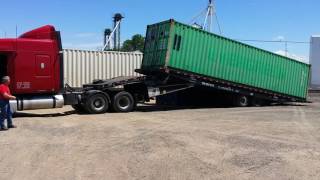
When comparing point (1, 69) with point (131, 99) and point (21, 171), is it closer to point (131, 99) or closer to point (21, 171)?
point (131, 99)

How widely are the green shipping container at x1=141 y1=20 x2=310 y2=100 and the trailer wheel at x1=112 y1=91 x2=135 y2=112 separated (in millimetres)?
1868

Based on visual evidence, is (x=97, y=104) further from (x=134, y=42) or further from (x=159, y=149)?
(x=134, y=42)

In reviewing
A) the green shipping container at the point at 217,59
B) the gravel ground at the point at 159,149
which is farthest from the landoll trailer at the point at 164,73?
the gravel ground at the point at 159,149

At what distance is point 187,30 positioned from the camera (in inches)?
813

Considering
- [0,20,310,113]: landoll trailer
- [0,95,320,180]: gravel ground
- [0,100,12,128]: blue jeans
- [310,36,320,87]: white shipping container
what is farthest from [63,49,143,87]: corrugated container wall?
[310,36,320,87]: white shipping container

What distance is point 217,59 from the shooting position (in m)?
22.0

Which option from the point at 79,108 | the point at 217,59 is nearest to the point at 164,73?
the point at 217,59

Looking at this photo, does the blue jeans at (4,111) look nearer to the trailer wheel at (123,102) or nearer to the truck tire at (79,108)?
the truck tire at (79,108)

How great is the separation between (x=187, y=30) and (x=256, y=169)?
12.8m

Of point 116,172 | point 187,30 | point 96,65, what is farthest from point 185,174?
point 96,65

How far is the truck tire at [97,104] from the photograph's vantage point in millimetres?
18516

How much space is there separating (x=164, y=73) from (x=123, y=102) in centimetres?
220

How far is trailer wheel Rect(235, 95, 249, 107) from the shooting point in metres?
23.7

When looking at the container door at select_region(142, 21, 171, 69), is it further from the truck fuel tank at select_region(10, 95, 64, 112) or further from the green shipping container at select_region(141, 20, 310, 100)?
the truck fuel tank at select_region(10, 95, 64, 112)
